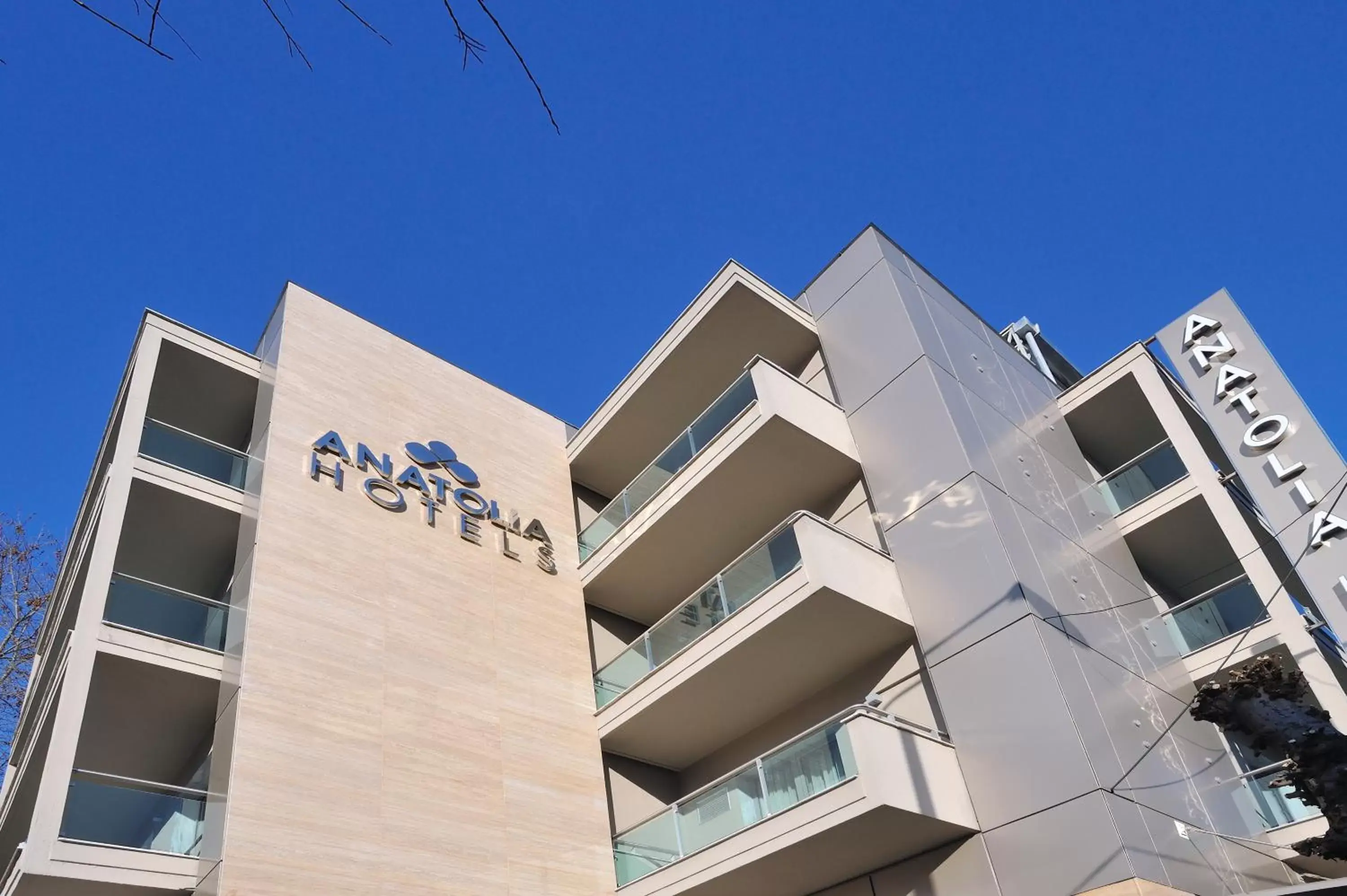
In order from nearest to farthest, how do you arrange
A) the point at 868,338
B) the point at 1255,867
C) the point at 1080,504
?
the point at 1255,867
the point at 1080,504
the point at 868,338

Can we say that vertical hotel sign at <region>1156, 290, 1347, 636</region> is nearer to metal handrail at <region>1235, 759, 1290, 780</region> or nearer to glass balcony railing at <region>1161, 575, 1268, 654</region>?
metal handrail at <region>1235, 759, 1290, 780</region>

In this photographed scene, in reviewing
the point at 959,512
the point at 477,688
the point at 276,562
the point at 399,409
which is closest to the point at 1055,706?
the point at 959,512

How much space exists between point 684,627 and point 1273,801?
6691mm

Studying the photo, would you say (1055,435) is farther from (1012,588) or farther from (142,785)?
(142,785)

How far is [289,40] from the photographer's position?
2.62 metres

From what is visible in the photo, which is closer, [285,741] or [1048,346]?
[285,741]

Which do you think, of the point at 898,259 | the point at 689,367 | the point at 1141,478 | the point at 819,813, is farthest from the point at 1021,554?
the point at 689,367

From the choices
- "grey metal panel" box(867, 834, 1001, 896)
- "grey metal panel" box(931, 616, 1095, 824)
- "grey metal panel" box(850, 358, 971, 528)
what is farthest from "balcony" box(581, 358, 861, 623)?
"grey metal panel" box(867, 834, 1001, 896)

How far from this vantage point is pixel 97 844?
8750 millimetres

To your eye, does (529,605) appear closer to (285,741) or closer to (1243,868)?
(285,741)

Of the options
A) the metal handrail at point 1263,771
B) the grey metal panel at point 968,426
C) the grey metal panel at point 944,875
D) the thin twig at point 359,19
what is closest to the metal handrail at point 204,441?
the grey metal panel at point 968,426

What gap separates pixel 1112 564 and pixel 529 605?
25.0 ft

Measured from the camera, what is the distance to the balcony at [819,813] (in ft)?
29.9

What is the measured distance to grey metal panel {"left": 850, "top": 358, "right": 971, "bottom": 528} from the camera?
11.5 m
